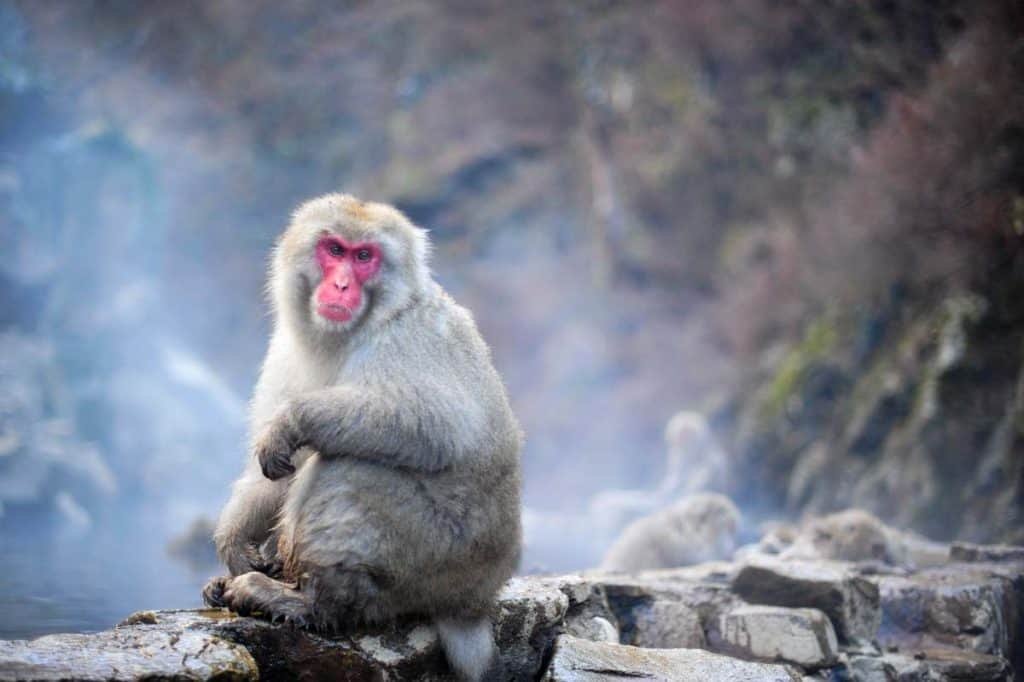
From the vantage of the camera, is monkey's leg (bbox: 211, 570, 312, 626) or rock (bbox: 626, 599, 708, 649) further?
rock (bbox: 626, 599, 708, 649)

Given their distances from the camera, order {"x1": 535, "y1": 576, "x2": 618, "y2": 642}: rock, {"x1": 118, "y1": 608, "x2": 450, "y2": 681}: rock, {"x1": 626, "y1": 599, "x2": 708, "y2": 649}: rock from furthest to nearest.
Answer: {"x1": 626, "y1": 599, "x2": 708, "y2": 649}: rock → {"x1": 535, "y1": 576, "x2": 618, "y2": 642}: rock → {"x1": 118, "y1": 608, "x2": 450, "y2": 681}: rock

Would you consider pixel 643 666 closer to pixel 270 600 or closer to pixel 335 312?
pixel 270 600

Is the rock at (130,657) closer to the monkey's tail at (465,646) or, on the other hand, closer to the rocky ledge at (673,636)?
the rocky ledge at (673,636)

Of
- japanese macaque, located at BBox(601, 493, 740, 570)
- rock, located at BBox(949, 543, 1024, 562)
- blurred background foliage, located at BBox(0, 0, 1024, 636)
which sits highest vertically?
blurred background foliage, located at BBox(0, 0, 1024, 636)

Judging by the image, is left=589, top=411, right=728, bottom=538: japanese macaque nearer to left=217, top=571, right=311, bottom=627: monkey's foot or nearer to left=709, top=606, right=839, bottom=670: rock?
left=709, top=606, right=839, bottom=670: rock

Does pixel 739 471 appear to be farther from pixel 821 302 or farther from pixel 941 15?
pixel 941 15

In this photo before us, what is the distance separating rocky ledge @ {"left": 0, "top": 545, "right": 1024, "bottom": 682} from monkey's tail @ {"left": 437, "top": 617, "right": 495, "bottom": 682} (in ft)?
0.15

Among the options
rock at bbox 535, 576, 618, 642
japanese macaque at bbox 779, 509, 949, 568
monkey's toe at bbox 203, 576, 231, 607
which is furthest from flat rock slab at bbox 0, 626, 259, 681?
japanese macaque at bbox 779, 509, 949, 568

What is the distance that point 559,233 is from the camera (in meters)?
20.5

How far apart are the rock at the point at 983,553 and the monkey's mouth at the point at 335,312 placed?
4052 millimetres

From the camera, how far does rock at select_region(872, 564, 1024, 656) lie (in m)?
3.91

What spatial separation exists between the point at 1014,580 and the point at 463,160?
1859 cm

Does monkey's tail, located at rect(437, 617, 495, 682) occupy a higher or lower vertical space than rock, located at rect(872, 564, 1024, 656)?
lower

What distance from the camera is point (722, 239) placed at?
54.3 feet
